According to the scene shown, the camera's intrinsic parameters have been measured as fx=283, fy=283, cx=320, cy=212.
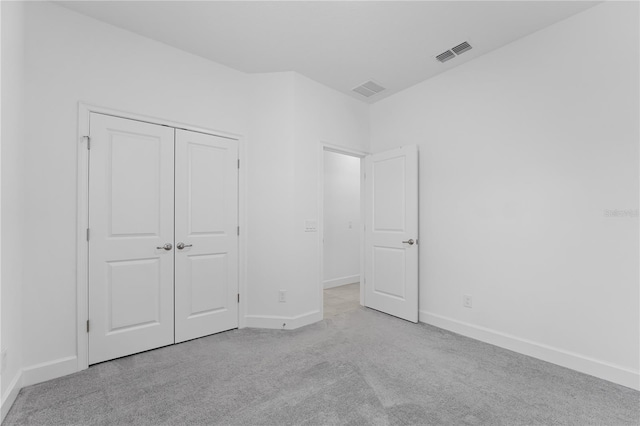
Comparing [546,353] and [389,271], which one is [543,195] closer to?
[546,353]

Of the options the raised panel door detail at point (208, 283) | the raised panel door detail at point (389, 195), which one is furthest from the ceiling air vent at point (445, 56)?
the raised panel door detail at point (208, 283)

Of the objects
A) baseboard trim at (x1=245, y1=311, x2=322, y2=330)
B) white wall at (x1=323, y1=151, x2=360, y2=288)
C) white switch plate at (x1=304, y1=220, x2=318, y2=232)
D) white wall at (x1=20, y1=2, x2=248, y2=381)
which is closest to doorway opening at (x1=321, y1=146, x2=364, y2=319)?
white wall at (x1=323, y1=151, x2=360, y2=288)

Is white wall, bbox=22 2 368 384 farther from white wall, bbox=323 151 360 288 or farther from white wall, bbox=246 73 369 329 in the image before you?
white wall, bbox=323 151 360 288

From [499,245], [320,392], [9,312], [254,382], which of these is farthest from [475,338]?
[9,312]

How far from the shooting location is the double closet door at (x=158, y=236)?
96.7 inches

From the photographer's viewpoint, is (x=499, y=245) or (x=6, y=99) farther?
(x=499, y=245)

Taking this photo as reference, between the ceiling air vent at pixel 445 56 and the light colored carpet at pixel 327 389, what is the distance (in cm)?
297

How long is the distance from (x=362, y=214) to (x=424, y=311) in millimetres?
1536

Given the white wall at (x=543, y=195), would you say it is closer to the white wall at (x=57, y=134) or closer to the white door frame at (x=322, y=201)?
the white door frame at (x=322, y=201)

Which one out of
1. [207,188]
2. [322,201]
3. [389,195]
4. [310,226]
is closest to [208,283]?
[207,188]

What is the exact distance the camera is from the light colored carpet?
1770 millimetres

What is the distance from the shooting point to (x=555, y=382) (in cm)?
216

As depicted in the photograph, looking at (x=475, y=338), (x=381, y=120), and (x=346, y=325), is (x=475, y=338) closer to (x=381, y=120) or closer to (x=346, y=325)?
(x=346, y=325)

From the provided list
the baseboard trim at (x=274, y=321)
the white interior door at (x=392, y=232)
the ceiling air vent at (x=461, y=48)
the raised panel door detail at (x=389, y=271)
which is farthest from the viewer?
the raised panel door detail at (x=389, y=271)
